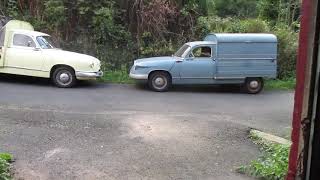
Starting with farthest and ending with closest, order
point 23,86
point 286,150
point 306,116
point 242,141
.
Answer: point 23,86
point 242,141
point 286,150
point 306,116

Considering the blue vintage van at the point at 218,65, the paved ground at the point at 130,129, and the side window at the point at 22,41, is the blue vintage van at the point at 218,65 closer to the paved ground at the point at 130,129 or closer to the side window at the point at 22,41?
the paved ground at the point at 130,129

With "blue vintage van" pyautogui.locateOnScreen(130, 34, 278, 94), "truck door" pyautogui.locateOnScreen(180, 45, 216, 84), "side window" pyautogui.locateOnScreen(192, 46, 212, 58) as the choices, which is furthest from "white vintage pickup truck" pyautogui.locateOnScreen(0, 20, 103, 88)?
"side window" pyautogui.locateOnScreen(192, 46, 212, 58)

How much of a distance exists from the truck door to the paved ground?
414 millimetres

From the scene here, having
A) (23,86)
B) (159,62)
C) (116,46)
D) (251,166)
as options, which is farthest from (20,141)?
(116,46)

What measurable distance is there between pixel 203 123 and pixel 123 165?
11.9ft

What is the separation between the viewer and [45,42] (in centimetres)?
1517

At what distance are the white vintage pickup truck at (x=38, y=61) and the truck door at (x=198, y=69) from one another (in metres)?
2.71

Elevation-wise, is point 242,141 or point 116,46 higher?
Result: point 116,46

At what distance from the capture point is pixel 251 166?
23.9 ft

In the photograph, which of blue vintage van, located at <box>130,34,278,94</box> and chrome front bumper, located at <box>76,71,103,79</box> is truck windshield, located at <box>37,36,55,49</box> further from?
blue vintage van, located at <box>130,34,278,94</box>

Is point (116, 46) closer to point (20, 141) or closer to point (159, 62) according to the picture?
point (159, 62)

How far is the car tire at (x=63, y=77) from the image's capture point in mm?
14719

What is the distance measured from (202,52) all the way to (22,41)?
547 cm

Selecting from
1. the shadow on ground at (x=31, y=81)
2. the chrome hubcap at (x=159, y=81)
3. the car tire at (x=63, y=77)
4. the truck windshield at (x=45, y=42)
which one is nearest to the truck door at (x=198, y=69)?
the chrome hubcap at (x=159, y=81)
